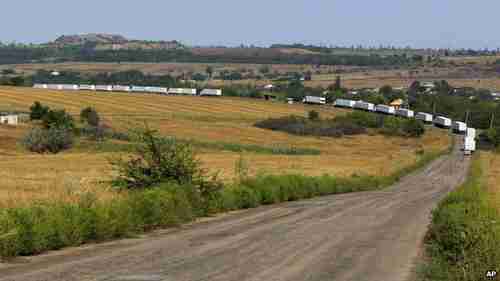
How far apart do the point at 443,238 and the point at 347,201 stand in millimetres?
19459

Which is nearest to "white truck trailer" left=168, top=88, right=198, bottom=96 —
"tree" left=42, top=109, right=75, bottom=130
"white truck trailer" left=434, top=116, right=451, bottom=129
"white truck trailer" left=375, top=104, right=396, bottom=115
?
"white truck trailer" left=375, top=104, right=396, bottom=115

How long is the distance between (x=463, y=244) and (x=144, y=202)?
8599 mm

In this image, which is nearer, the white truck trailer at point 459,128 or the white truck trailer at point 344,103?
the white truck trailer at point 459,128

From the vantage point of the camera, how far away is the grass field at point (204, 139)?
161 ft

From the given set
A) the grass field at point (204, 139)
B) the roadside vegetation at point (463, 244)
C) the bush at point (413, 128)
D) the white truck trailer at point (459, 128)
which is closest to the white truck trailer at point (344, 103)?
the grass field at point (204, 139)

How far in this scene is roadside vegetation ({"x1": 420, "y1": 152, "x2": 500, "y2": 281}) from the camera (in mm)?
14156

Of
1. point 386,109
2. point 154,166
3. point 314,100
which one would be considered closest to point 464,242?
point 154,166

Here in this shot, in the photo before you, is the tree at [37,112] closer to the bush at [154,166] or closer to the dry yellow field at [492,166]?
the dry yellow field at [492,166]

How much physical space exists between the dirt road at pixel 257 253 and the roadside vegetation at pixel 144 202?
504 millimetres

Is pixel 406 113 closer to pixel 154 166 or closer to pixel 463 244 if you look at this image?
pixel 154 166

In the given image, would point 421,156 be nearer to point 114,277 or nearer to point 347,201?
point 347,201

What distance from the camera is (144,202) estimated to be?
2286 cm

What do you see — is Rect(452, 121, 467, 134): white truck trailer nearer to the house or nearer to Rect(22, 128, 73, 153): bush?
the house

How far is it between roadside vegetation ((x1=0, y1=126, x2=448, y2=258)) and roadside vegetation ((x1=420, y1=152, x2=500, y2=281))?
663 cm
